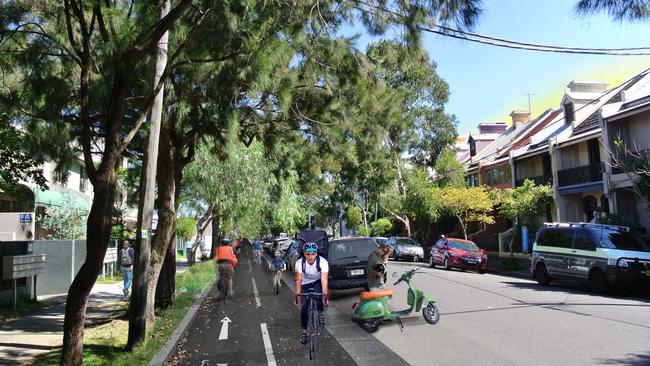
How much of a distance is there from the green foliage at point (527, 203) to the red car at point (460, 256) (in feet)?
14.9

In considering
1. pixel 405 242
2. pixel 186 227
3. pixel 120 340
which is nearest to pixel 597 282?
pixel 120 340

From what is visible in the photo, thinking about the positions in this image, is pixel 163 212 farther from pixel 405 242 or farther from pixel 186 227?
pixel 186 227

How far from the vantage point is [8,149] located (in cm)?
1147

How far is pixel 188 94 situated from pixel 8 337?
18.9ft

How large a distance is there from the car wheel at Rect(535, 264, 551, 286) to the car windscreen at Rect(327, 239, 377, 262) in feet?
21.0

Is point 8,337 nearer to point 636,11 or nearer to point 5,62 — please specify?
point 5,62

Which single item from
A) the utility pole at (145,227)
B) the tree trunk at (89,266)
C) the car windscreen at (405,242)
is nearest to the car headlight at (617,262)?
the utility pole at (145,227)

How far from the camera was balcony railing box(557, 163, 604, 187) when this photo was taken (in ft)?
90.8

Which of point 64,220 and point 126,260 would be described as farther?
point 64,220

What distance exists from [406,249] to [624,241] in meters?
18.4

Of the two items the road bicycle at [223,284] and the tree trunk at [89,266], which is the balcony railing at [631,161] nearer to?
the road bicycle at [223,284]

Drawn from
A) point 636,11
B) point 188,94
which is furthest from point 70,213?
point 636,11

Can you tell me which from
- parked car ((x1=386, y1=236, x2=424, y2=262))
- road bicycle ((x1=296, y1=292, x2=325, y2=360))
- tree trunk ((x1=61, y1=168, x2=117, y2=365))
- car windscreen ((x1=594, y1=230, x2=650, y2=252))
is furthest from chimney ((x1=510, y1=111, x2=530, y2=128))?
tree trunk ((x1=61, y1=168, x2=117, y2=365))

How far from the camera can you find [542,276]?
60.2ft
